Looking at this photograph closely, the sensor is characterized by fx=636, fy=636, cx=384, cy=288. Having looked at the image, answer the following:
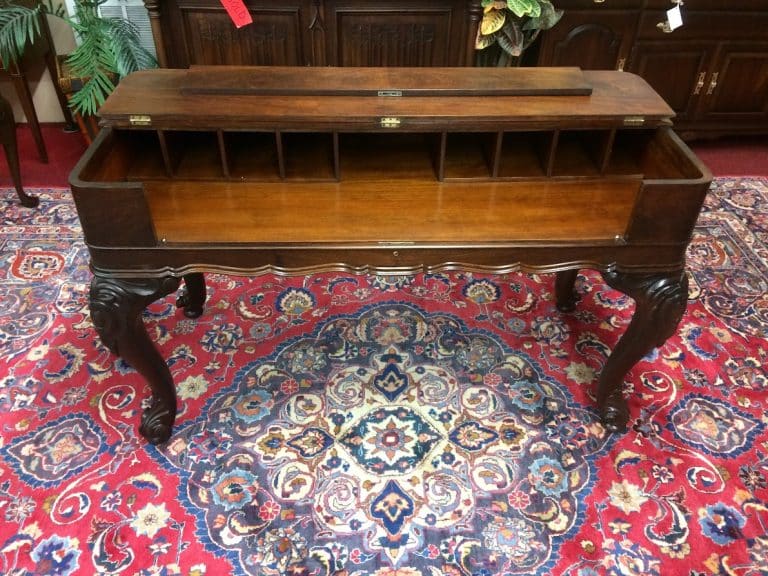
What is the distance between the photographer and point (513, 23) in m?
2.89

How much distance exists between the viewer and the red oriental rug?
171cm

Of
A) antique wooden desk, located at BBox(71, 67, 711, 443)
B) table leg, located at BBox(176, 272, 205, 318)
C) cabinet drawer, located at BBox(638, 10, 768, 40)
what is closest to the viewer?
antique wooden desk, located at BBox(71, 67, 711, 443)

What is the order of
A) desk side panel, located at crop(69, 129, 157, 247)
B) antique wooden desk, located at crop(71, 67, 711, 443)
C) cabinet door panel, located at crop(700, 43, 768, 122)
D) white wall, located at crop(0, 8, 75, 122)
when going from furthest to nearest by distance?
white wall, located at crop(0, 8, 75, 122)
cabinet door panel, located at crop(700, 43, 768, 122)
antique wooden desk, located at crop(71, 67, 711, 443)
desk side panel, located at crop(69, 129, 157, 247)

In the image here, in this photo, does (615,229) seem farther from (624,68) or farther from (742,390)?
(624,68)

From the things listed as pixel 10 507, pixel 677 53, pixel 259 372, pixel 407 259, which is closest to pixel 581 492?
pixel 407 259

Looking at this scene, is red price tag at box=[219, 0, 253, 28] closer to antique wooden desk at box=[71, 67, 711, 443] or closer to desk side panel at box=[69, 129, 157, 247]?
antique wooden desk at box=[71, 67, 711, 443]

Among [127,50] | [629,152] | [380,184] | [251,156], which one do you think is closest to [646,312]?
[629,152]

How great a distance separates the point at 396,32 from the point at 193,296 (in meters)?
1.60

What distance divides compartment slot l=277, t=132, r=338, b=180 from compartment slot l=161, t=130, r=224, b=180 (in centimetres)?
18

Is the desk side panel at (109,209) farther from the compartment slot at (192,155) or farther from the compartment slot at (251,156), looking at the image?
the compartment slot at (251,156)

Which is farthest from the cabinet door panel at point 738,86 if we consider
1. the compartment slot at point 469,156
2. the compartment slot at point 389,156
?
the compartment slot at point 389,156

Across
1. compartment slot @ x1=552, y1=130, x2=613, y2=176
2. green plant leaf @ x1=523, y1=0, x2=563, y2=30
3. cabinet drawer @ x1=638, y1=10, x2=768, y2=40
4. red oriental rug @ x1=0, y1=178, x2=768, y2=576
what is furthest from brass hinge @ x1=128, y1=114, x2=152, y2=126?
cabinet drawer @ x1=638, y1=10, x2=768, y2=40

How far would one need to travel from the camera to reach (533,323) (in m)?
2.43

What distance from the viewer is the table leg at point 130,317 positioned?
1.59 metres
